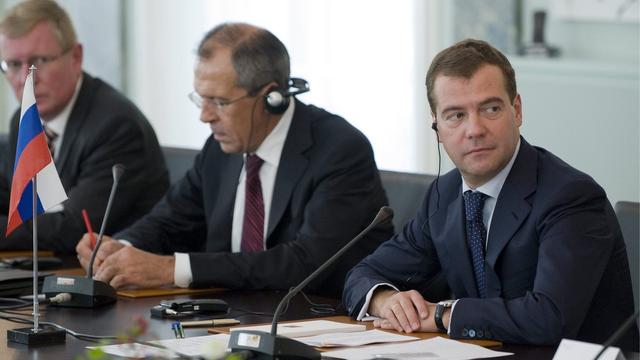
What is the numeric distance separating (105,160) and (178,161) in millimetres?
342

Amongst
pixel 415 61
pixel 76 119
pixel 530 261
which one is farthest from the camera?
pixel 415 61

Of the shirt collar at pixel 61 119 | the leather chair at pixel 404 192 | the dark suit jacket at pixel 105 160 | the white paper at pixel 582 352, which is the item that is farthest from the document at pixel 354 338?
the shirt collar at pixel 61 119

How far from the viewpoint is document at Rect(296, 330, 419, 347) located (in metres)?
2.54

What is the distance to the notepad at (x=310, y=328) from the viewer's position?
2.63 meters

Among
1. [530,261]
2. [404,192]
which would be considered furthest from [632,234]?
[404,192]

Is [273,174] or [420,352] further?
[273,174]

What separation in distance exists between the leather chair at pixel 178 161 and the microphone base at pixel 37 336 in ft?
6.16

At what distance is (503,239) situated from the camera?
9.27 ft

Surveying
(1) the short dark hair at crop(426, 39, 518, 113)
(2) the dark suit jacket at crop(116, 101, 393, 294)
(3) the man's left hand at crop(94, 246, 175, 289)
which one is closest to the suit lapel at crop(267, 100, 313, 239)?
(2) the dark suit jacket at crop(116, 101, 393, 294)

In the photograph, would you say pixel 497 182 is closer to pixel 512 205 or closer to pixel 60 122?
pixel 512 205

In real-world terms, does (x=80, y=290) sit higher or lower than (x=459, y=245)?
lower

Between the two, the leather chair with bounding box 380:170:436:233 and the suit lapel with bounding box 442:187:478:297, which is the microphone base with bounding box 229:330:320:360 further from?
the leather chair with bounding box 380:170:436:233

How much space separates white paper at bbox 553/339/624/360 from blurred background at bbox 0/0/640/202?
3.46 meters

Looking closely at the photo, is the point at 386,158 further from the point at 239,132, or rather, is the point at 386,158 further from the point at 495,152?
the point at 495,152
